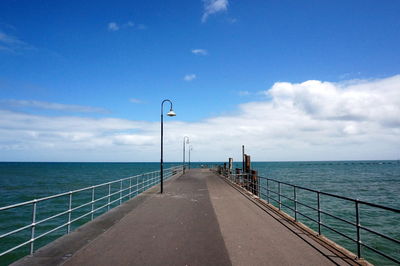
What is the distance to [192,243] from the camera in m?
6.20

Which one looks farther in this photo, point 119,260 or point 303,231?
point 303,231

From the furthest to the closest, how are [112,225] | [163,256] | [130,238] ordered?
[112,225]
[130,238]
[163,256]

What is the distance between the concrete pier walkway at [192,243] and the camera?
5176 mm

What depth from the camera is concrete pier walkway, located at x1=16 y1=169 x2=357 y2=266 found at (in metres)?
5.18

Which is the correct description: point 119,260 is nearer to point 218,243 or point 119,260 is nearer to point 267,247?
point 218,243

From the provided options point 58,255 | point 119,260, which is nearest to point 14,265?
point 58,255

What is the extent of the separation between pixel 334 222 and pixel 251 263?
1574 cm

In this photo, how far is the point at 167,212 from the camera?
995 centimetres

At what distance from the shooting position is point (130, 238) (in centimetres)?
670

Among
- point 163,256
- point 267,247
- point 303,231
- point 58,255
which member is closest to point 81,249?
point 58,255

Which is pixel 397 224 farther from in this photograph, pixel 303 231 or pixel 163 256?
pixel 163 256

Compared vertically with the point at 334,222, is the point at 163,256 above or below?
above

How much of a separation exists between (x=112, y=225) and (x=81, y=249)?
224 cm

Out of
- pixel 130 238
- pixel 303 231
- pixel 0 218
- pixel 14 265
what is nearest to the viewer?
pixel 14 265
